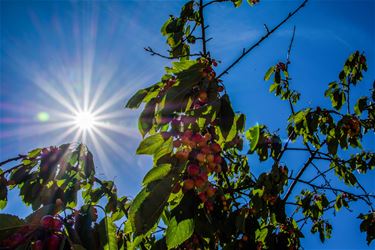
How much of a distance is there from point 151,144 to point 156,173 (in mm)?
242

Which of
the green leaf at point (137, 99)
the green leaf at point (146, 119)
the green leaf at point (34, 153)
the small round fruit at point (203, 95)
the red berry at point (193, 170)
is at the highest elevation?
the green leaf at point (34, 153)

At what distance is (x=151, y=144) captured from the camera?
154 centimetres

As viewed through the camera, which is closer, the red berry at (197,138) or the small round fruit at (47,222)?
the small round fruit at (47,222)

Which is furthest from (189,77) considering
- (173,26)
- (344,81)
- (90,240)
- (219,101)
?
(344,81)

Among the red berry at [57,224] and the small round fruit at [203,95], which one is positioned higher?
the small round fruit at [203,95]

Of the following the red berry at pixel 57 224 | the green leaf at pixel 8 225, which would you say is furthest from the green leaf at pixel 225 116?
the green leaf at pixel 8 225

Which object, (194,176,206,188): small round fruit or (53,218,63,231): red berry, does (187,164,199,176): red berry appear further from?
(53,218,63,231): red berry

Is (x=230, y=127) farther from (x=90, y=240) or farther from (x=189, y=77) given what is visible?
(x=90, y=240)

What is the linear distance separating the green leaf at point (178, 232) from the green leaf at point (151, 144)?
0.36 metres

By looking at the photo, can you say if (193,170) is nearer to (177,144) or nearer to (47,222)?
(177,144)

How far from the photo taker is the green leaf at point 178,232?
53.6 inches

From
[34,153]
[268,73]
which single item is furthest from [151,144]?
[268,73]

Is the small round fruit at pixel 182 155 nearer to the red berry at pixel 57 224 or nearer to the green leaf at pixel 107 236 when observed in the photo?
the green leaf at pixel 107 236

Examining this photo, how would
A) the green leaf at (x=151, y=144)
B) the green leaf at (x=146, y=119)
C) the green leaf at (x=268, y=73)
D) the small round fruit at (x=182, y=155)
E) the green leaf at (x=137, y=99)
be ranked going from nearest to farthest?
the small round fruit at (x=182, y=155) < the green leaf at (x=151, y=144) < the green leaf at (x=146, y=119) < the green leaf at (x=137, y=99) < the green leaf at (x=268, y=73)
